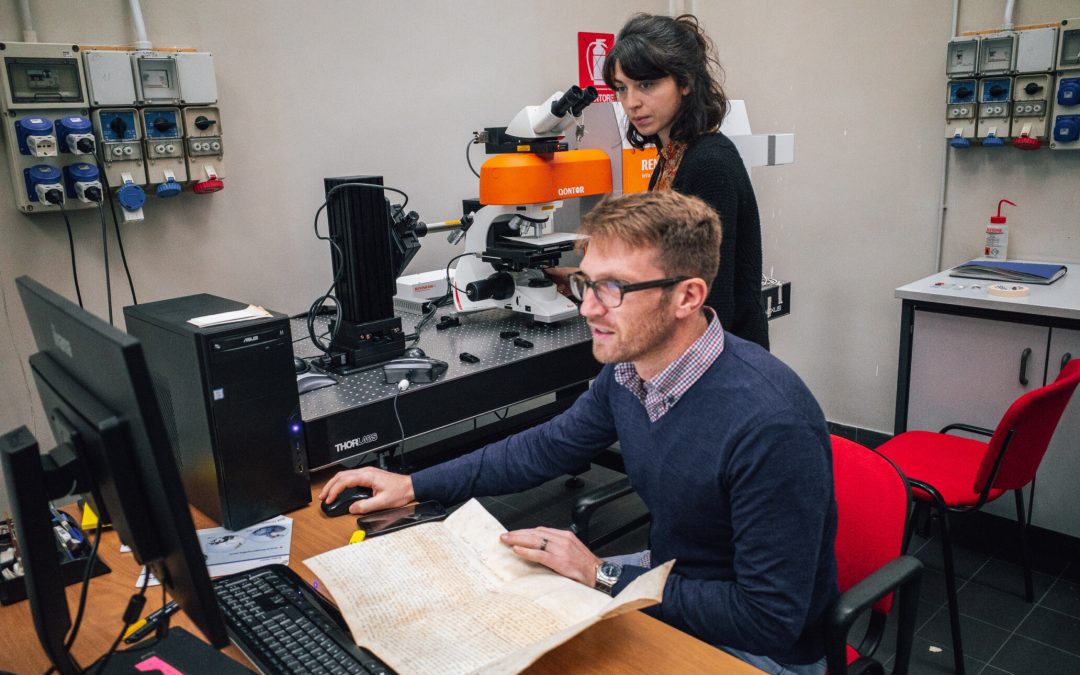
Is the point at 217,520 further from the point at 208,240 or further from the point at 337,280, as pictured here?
the point at 208,240

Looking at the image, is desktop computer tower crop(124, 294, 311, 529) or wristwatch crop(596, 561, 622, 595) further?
desktop computer tower crop(124, 294, 311, 529)

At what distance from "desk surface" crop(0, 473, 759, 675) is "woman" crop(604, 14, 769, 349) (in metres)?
1.01

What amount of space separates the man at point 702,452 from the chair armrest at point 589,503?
0.90ft

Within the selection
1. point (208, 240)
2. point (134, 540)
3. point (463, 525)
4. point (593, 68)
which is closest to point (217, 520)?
point (463, 525)

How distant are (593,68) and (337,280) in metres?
1.96

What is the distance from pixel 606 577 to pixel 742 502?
227mm

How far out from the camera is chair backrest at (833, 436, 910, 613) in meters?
1.29

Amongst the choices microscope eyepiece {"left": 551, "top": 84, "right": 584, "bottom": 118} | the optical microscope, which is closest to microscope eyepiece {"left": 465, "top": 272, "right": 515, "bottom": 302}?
the optical microscope

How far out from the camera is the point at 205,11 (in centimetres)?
229

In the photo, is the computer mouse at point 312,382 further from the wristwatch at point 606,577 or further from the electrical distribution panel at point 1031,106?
the electrical distribution panel at point 1031,106

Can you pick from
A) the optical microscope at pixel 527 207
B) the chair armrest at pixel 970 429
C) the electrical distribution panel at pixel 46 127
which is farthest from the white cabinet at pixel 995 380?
the electrical distribution panel at pixel 46 127

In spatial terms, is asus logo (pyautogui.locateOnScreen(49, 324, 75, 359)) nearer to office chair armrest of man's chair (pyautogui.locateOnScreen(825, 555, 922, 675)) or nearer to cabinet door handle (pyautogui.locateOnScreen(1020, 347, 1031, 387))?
office chair armrest of man's chair (pyautogui.locateOnScreen(825, 555, 922, 675))

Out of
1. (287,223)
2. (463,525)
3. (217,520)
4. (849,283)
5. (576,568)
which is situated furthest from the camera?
(849,283)

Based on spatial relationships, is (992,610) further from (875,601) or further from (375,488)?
(375,488)
